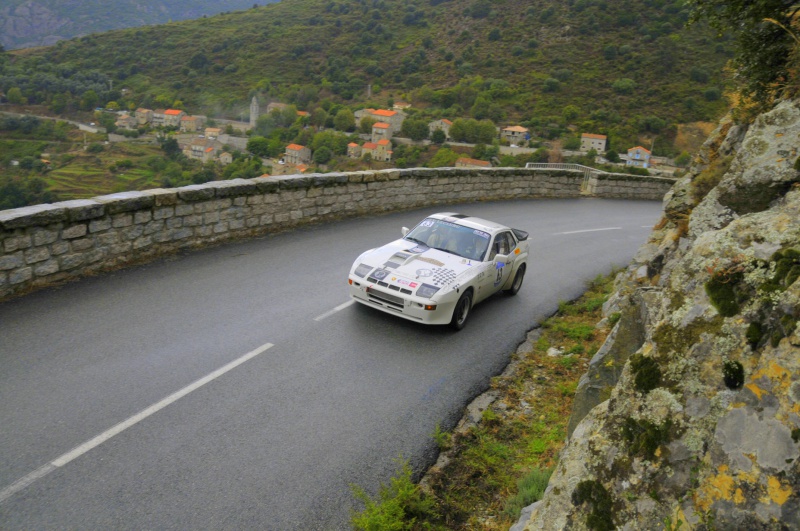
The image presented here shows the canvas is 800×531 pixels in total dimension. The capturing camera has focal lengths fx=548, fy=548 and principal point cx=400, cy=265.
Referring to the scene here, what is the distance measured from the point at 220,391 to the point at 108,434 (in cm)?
114

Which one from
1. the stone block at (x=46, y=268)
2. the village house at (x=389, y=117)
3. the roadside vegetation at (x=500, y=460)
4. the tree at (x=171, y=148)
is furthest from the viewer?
the village house at (x=389, y=117)

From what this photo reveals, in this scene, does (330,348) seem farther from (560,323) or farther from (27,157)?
(27,157)

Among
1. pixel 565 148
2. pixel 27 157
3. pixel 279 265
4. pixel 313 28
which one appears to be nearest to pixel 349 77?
pixel 313 28

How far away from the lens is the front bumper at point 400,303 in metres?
7.56

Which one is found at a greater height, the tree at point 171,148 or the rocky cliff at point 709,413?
the rocky cliff at point 709,413

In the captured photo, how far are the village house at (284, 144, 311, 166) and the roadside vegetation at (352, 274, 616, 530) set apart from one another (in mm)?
32759

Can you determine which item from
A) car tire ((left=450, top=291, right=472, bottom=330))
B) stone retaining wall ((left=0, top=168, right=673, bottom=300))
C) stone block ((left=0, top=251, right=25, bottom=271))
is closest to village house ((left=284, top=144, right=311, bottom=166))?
stone retaining wall ((left=0, top=168, right=673, bottom=300))

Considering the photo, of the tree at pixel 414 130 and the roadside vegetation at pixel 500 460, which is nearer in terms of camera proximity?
the roadside vegetation at pixel 500 460

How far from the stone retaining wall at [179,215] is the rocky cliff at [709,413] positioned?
723cm

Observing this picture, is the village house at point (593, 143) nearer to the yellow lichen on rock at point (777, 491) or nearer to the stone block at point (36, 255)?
the stone block at point (36, 255)

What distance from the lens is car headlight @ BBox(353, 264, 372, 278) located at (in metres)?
8.04

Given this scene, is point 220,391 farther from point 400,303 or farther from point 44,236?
point 44,236

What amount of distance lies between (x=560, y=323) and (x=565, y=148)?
4824 cm

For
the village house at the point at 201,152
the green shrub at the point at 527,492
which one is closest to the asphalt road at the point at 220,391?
the green shrub at the point at 527,492
